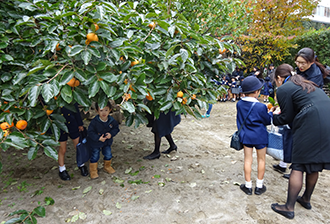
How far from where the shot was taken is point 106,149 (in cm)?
325

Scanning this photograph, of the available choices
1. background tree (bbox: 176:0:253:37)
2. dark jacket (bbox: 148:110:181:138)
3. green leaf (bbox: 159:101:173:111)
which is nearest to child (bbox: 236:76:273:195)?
green leaf (bbox: 159:101:173:111)

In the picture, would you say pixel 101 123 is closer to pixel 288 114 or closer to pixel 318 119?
pixel 288 114

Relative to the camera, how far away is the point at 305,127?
6.91 feet

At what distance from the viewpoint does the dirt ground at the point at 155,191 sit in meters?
2.37

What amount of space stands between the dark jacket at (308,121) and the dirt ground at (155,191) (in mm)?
728

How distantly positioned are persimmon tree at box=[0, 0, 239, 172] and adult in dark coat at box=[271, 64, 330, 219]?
2.35 feet

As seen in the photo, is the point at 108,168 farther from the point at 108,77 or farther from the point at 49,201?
the point at 108,77

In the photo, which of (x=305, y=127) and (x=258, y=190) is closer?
(x=305, y=127)

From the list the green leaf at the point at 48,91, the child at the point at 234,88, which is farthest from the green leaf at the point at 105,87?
the child at the point at 234,88

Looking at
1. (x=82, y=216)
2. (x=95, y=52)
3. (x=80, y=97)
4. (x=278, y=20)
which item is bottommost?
(x=82, y=216)

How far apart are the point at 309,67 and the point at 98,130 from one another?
2.75 meters

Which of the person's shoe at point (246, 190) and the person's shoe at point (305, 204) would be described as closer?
the person's shoe at point (305, 204)

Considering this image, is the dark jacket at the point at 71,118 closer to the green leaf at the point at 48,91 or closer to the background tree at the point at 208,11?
the green leaf at the point at 48,91

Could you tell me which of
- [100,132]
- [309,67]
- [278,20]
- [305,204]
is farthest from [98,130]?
[278,20]
